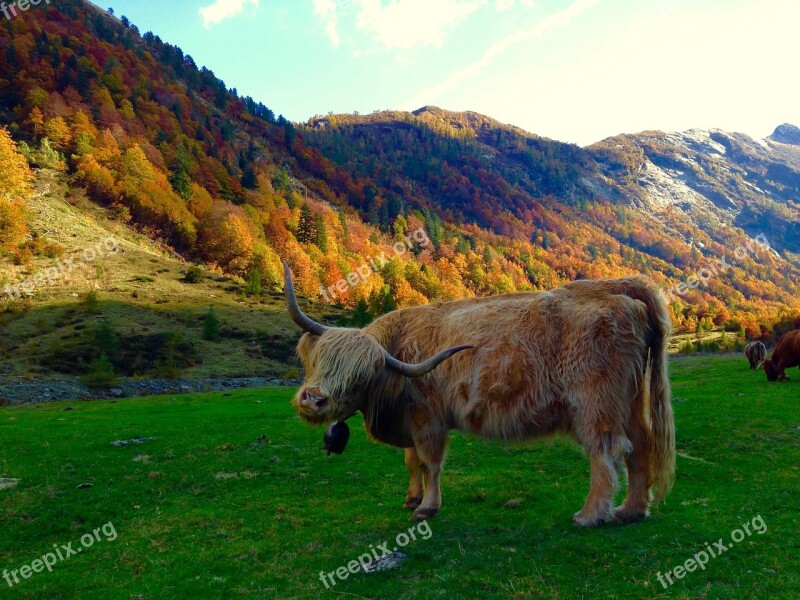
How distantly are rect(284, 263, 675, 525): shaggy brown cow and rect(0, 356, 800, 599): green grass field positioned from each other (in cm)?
70

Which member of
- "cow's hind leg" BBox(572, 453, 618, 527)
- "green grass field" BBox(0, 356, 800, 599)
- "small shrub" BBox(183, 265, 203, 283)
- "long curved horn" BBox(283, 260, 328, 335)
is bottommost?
"green grass field" BBox(0, 356, 800, 599)

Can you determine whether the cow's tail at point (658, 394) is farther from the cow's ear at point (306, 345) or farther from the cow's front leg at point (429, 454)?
the cow's ear at point (306, 345)

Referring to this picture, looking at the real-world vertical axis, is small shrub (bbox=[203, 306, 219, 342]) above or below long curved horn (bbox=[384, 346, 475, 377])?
below

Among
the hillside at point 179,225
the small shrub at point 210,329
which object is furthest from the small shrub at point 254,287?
the small shrub at point 210,329

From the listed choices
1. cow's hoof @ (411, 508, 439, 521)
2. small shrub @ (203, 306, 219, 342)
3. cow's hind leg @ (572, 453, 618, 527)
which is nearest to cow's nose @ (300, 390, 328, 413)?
cow's hoof @ (411, 508, 439, 521)

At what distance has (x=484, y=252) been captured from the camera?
164625mm

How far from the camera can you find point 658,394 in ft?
21.5

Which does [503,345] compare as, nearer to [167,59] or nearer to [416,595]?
[416,595]

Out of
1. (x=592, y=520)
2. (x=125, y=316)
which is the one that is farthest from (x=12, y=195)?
(x=592, y=520)

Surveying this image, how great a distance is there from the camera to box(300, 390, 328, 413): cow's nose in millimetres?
6285

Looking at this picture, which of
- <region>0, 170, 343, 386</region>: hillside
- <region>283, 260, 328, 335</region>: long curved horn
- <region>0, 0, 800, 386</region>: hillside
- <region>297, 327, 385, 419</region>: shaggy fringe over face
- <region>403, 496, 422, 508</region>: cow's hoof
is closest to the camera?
<region>297, 327, 385, 419</region>: shaggy fringe over face

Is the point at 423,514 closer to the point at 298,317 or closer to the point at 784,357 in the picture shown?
the point at 298,317

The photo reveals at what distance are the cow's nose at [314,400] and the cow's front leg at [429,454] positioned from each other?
145cm

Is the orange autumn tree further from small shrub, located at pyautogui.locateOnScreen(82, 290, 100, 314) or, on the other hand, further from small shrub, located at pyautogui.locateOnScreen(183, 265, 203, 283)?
small shrub, located at pyautogui.locateOnScreen(183, 265, 203, 283)
